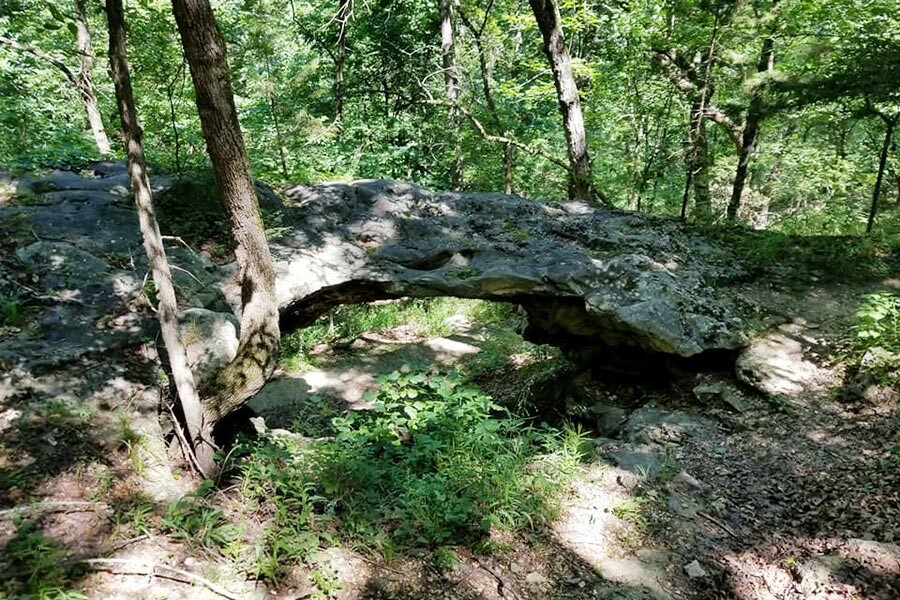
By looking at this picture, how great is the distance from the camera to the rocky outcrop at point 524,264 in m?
6.25

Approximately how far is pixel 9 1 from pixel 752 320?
7698 mm

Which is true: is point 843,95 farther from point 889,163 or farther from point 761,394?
point 889,163

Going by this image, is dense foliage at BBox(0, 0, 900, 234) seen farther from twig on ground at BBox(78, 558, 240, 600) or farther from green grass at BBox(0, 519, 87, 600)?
twig on ground at BBox(78, 558, 240, 600)

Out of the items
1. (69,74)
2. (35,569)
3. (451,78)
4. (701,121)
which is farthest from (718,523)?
(451,78)

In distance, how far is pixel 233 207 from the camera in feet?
14.3

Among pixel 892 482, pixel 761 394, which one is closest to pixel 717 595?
pixel 892 482

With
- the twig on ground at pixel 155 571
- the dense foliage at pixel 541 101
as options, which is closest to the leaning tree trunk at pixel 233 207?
the twig on ground at pixel 155 571

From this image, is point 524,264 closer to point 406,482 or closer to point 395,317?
point 406,482

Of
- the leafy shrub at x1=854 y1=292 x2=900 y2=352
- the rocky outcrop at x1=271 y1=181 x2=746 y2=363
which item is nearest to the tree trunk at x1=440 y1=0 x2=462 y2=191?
the rocky outcrop at x1=271 y1=181 x2=746 y2=363

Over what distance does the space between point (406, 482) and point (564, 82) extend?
7459 mm

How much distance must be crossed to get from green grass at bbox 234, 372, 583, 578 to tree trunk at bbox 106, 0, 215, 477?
446 millimetres

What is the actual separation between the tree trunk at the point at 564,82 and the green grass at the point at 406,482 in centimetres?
581

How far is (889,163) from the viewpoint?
10.7 meters

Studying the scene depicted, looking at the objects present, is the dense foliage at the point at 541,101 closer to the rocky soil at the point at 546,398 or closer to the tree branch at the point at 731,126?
the tree branch at the point at 731,126
